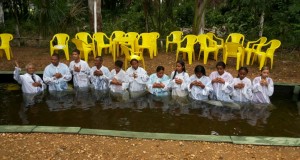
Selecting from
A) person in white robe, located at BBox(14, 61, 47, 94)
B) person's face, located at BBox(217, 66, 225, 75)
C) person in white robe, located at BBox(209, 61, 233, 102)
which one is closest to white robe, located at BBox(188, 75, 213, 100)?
person in white robe, located at BBox(209, 61, 233, 102)

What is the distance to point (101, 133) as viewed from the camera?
207 inches

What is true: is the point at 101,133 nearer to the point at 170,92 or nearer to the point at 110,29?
the point at 170,92

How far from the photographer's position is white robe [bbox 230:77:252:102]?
730 cm

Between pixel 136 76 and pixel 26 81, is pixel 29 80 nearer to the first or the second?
pixel 26 81

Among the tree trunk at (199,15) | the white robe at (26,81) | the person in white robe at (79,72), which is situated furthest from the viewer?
the tree trunk at (199,15)

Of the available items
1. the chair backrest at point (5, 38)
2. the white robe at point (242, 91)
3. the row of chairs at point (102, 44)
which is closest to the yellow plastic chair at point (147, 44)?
the row of chairs at point (102, 44)

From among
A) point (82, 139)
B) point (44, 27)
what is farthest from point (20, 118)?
point (44, 27)

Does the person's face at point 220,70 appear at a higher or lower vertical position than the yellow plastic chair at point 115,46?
lower

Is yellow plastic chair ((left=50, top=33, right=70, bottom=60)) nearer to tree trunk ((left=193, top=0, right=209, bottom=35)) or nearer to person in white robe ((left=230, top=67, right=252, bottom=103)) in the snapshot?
tree trunk ((left=193, top=0, right=209, bottom=35))

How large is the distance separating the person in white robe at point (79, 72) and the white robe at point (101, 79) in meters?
0.18

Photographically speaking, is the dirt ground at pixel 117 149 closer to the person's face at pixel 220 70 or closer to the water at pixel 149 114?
the water at pixel 149 114

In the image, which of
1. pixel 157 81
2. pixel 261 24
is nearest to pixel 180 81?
pixel 157 81

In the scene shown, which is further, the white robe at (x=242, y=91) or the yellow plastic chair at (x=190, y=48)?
the yellow plastic chair at (x=190, y=48)

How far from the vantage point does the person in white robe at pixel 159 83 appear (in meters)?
7.66
